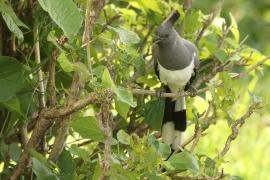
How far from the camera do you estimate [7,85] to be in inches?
62.8

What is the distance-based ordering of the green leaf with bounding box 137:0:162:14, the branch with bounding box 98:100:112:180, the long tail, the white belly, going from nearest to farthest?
1. the branch with bounding box 98:100:112:180
2. the green leaf with bounding box 137:0:162:14
3. the long tail
4. the white belly

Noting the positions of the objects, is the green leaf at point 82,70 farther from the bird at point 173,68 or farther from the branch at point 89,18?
the bird at point 173,68

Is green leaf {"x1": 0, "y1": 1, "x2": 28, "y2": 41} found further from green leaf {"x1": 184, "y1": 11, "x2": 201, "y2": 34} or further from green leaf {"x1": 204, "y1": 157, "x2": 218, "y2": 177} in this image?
green leaf {"x1": 184, "y1": 11, "x2": 201, "y2": 34}

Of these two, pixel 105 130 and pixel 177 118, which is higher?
pixel 105 130

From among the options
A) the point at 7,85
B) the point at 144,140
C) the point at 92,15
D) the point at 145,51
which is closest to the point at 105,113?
the point at 144,140

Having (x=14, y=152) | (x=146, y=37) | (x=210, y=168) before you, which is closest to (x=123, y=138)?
(x=210, y=168)

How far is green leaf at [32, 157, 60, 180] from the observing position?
149 cm

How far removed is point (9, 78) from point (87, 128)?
29 centimetres

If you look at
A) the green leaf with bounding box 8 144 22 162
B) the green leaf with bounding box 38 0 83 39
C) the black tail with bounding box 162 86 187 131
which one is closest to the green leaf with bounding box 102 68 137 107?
the green leaf with bounding box 38 0 83 39

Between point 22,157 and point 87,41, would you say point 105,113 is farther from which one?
point 22,157

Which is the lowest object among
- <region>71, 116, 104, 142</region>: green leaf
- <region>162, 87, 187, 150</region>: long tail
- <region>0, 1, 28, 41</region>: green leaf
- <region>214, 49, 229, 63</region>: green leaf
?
<region>162, 87, 187, 150</region>: long tail

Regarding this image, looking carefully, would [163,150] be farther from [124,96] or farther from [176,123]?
[176,123]

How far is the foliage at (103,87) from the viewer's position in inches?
54.2

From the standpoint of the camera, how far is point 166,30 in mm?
2201
